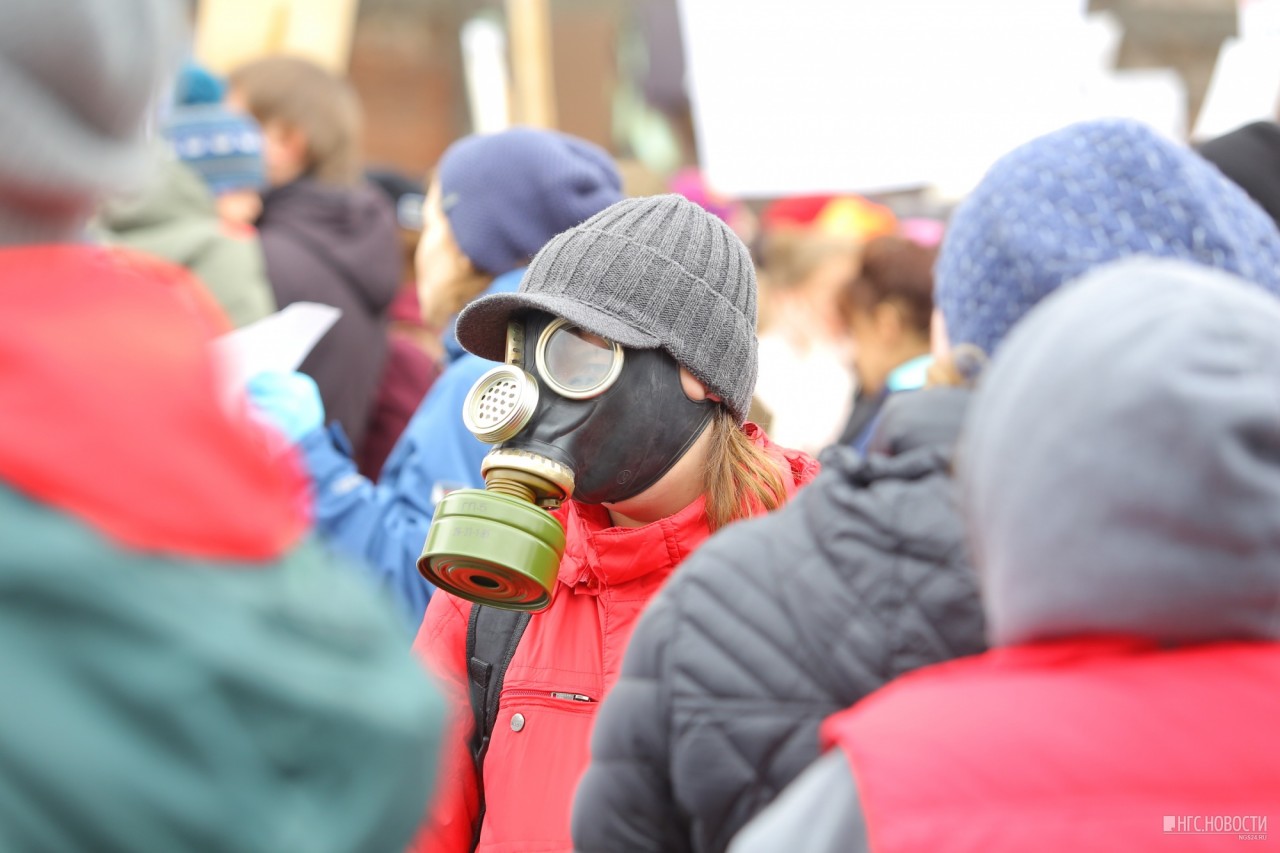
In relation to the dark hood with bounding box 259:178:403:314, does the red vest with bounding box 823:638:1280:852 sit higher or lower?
higher

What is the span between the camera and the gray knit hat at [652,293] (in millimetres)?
2088

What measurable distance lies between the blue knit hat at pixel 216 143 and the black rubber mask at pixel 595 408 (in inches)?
84.4

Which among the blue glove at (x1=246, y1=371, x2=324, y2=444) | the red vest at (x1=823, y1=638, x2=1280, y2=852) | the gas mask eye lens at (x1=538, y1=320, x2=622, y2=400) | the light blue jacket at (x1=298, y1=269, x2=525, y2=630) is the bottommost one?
the light blue jacket at (x1=298, y1=269, x2=525, y2=630)

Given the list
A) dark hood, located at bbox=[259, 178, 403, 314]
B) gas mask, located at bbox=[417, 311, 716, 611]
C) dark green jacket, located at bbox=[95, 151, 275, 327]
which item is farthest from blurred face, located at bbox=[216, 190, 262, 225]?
gas mask, located at bbox=[417, 311, 716, 611]

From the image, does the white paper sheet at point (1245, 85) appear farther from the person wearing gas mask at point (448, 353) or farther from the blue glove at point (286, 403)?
the blue glove at point (286, 403)

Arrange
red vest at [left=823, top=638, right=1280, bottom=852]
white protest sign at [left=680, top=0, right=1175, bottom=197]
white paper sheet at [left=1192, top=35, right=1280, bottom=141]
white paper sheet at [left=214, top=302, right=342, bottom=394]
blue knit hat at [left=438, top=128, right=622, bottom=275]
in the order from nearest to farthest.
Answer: red vest at [left=823, top=638, right=1280, bottom=852], white paper sheet at [left=214, top=302, right=342, bottom=394], blue knit hat at [left=438, top=128, right=622, bottom=275], white paper sheet at [left=1192, top=35, right=1280, bottom=141], white protest sign at [left=680, top=0, right=1175, bottom=197]

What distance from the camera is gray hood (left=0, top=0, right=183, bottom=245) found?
36.0 inches

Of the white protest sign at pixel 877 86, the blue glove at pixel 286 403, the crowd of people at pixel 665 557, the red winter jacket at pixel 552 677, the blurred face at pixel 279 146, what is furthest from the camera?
the white protest sign at pixel 877 86

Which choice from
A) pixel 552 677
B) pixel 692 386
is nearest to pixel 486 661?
pixel 552 677

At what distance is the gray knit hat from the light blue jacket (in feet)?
2.09

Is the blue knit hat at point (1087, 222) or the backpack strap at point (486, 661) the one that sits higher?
the blue knit hat at point (1087, 222)

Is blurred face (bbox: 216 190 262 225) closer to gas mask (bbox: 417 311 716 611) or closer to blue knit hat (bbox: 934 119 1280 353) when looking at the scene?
gas mask (bbox: 417 311 716 611)

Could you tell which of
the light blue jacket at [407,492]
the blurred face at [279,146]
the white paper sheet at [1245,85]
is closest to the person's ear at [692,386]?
the light blue jacket at [407,492]

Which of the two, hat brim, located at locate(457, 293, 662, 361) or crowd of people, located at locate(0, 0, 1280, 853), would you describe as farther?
hat brim, located at locate(457, 293, 662, 361)
